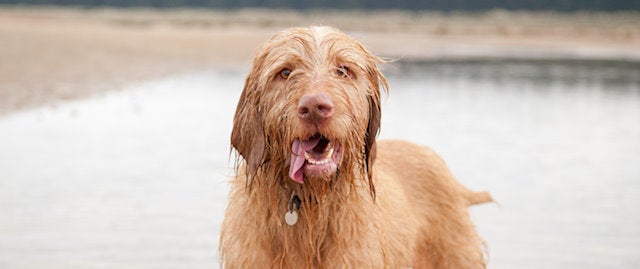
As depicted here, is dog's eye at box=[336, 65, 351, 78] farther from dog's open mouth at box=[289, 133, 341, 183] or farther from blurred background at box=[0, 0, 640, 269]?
blurred background at box=[0, 0, 640, 269]

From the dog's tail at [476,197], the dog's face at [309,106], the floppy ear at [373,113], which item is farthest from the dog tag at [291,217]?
the dog's tail at [476,197]

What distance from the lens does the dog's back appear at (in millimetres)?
4953

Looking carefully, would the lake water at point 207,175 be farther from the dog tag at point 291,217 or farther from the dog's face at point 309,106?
the dog tag at point 291,217

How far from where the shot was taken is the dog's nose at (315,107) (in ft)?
11.4

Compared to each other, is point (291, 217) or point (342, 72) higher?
point (342, 72)

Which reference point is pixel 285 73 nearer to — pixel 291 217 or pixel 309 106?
pixel 309 106

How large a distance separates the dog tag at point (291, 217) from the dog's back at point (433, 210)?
3.40 feet

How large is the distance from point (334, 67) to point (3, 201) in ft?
16.7

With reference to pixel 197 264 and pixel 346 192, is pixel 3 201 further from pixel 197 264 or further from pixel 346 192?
pixel 346 192

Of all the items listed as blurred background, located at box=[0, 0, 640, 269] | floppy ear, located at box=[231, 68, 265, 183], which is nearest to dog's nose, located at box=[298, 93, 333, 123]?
floppy ear, located at box=[231, 68, 265, 183]

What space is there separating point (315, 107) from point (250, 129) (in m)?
0.55

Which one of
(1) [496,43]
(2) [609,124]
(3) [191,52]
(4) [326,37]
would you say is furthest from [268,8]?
(4) [326,37]

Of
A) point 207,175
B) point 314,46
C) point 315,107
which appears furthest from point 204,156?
point 315,107

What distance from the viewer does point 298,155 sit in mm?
3641
